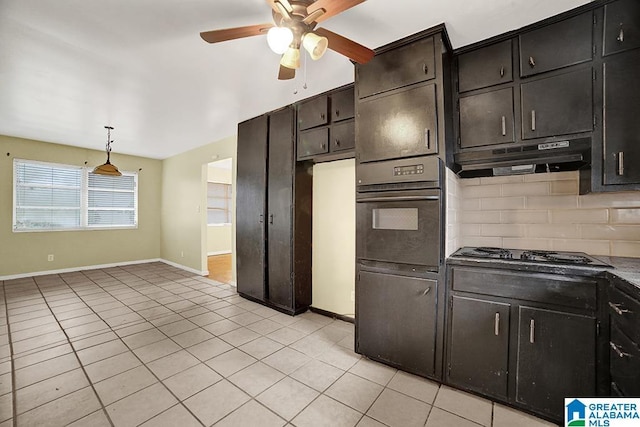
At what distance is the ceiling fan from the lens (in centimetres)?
135

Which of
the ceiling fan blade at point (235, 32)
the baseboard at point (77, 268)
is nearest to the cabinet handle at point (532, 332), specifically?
the ceiling fan blade at point (235, 32)

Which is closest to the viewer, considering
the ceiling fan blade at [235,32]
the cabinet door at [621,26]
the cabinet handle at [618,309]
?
the cabinet handle at [618,309]

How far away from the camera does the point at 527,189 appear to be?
2.21 meters

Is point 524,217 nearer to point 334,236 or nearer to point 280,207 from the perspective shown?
point 334,236

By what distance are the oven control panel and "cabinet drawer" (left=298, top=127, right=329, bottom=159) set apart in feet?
3.61

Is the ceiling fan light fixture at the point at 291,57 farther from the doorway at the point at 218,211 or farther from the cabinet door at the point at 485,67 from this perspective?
the doorway at the point at 218,211

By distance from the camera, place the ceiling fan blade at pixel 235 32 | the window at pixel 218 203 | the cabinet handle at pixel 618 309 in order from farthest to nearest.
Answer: the window at pixel 218 203
the ceiling fan blade at pixel 235 32
the cabinet handle at pixel 618 309

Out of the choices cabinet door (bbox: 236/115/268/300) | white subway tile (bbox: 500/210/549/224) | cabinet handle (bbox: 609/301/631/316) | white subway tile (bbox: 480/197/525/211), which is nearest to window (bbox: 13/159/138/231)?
cabinet door (bbox: 236/115/268/300)

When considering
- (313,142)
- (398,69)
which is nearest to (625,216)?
(398,69)

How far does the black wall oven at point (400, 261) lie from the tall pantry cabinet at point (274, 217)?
1.18m

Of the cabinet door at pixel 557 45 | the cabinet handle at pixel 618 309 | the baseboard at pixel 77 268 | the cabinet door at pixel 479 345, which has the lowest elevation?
the baseboard at pixel 77 268

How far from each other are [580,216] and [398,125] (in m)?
1.60

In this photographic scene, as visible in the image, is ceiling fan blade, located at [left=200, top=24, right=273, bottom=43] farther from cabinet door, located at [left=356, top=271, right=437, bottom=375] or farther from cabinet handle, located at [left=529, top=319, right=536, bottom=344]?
cabinet handle, located at [left=529, top=319, right=536, bottom=344]

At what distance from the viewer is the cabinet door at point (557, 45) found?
173 centimetres
